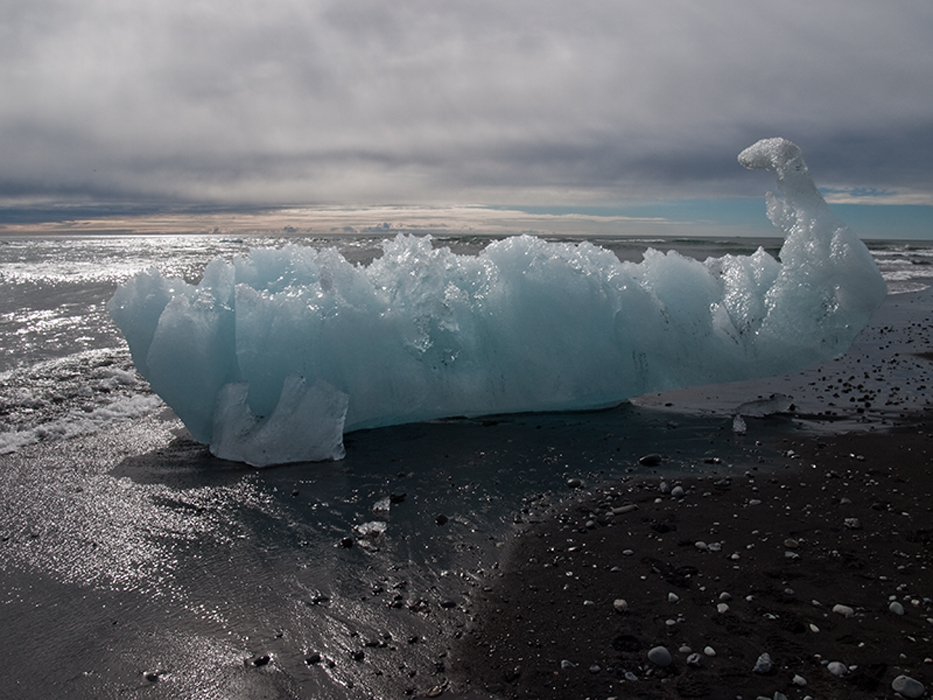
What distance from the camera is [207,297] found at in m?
7.04

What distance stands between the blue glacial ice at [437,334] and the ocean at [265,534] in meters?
0.39

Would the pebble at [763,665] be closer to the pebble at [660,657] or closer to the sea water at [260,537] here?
the pebble at [660,657]

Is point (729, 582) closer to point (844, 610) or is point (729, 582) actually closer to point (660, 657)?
point (844, 610)

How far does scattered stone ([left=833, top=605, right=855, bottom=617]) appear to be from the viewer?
11.0 ft

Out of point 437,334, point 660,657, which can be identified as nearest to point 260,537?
point 660,657

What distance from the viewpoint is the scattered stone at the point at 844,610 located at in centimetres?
336

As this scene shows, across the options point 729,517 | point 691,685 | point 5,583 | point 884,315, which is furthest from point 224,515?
point 884,315

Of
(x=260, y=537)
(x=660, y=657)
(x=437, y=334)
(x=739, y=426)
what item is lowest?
(x=260, y=537)

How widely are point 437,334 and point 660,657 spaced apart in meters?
4.83

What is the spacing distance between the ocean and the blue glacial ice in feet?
1.28

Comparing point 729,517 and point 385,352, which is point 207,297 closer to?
point 385,352

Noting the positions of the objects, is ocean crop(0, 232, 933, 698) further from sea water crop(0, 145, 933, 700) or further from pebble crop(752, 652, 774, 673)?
pebble crop(752, 652, 774, 673)

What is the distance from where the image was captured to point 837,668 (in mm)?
2951

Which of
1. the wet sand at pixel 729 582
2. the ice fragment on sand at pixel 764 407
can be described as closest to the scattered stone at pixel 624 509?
the wet sand at pixel 729 582
